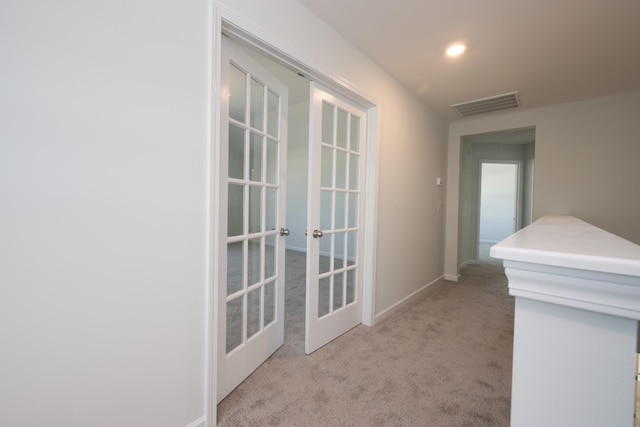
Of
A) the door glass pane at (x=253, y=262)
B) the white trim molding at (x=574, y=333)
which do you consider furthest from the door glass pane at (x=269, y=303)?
the white trim molding at (x=574, y=333)

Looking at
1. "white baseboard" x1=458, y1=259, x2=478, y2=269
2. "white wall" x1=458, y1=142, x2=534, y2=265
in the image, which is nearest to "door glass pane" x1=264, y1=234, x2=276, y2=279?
"white wall" x1=458, y1=142, x2=534, y2=265

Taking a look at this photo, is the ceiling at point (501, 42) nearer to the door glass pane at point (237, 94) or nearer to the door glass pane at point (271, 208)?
the door glass pane at point (237, 94)

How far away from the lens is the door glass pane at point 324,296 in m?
2.19

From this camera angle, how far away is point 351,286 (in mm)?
2488

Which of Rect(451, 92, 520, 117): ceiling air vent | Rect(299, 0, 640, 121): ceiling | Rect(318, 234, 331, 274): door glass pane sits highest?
Rect(299, 0, 640, 121): ceiling

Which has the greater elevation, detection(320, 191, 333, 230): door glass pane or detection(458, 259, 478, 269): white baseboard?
detection(320, 191, 333, 230): door glass pane

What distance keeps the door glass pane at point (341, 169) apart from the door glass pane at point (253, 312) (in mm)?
1067

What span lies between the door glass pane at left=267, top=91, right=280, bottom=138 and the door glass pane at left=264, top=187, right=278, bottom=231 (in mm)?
402

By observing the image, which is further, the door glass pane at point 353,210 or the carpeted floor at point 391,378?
the door glass pane at point 353,210

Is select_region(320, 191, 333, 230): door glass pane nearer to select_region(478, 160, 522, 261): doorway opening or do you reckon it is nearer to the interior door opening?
the interior door opening

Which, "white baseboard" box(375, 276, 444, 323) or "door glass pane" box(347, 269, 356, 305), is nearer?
"door glass pane" box(347, 269, 356, 305)

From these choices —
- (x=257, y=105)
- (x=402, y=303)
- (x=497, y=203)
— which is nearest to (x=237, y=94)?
(x=257, y=105)

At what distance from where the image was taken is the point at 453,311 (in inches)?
115

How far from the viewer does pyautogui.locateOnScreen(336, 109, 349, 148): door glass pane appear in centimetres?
225
